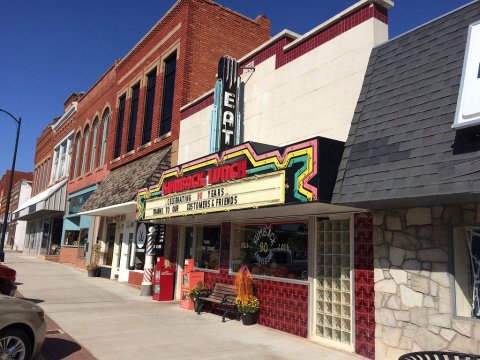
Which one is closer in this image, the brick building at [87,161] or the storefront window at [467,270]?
the storefront window at [467,270]

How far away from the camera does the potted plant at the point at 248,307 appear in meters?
10.1

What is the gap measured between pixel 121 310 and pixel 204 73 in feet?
31.2

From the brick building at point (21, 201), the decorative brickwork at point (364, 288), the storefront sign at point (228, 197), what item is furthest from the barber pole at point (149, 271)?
the brick building at point (21, 201)

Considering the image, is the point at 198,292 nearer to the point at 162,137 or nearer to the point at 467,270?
the point at 467,270

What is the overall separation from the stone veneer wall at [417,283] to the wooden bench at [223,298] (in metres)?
4.30

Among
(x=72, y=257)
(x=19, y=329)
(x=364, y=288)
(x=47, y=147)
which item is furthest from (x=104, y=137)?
(x=364, y=288)

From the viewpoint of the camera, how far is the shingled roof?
580 cm

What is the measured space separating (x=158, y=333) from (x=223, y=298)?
2.25 m

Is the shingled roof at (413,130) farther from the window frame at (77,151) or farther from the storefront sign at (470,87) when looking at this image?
the window frame at (77,151)

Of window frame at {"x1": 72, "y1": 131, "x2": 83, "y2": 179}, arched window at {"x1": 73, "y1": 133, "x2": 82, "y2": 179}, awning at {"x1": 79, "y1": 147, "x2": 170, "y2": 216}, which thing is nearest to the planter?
awning at {"x1": 79, "y1": 147, "x2": 170, "y2": 216}

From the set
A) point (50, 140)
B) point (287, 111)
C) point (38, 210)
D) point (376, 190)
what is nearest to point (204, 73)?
point (287, 111)

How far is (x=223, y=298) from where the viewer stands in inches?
430

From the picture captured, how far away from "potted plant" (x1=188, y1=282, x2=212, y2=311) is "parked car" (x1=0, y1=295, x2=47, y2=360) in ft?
18.5

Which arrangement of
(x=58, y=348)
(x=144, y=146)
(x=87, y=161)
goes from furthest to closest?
(x=87, y=161), (x=144, y=146), (x=58, y=348)
